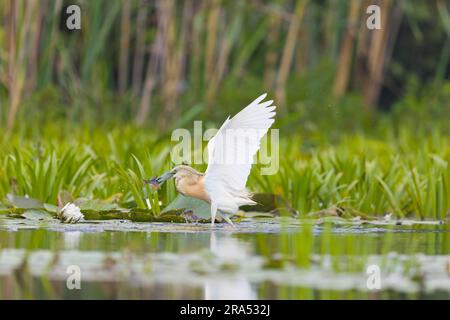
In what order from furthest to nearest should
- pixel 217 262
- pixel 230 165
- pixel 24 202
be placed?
pixel 24 202, pixel 230 165, pixel 217 262

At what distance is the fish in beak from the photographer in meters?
5.52

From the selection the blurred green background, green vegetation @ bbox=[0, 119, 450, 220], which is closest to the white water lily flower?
green vegetation @ bbox=[0, 119, 450, 220]

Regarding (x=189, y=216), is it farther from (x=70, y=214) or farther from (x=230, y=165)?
(x=70, y=214)

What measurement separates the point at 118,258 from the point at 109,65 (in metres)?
9.03

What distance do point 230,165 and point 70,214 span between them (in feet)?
2.74

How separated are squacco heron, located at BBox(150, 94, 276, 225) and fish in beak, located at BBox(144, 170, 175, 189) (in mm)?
60

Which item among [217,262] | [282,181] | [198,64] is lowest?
[217,262]

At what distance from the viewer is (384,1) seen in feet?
39.5

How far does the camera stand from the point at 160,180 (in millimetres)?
5523

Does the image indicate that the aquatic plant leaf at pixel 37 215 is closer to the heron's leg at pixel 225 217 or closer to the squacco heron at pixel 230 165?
the squacco heron at pixel 230 165

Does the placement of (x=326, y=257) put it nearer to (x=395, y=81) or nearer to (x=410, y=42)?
(x=410, y=42)

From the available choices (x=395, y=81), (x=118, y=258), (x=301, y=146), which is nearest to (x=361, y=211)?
(x=118, y=258)

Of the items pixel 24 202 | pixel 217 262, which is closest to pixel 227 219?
pixel 24 202

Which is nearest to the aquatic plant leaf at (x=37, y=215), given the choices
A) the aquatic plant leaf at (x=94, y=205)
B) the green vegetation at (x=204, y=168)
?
the green vegetation at (x=204, y=168)
